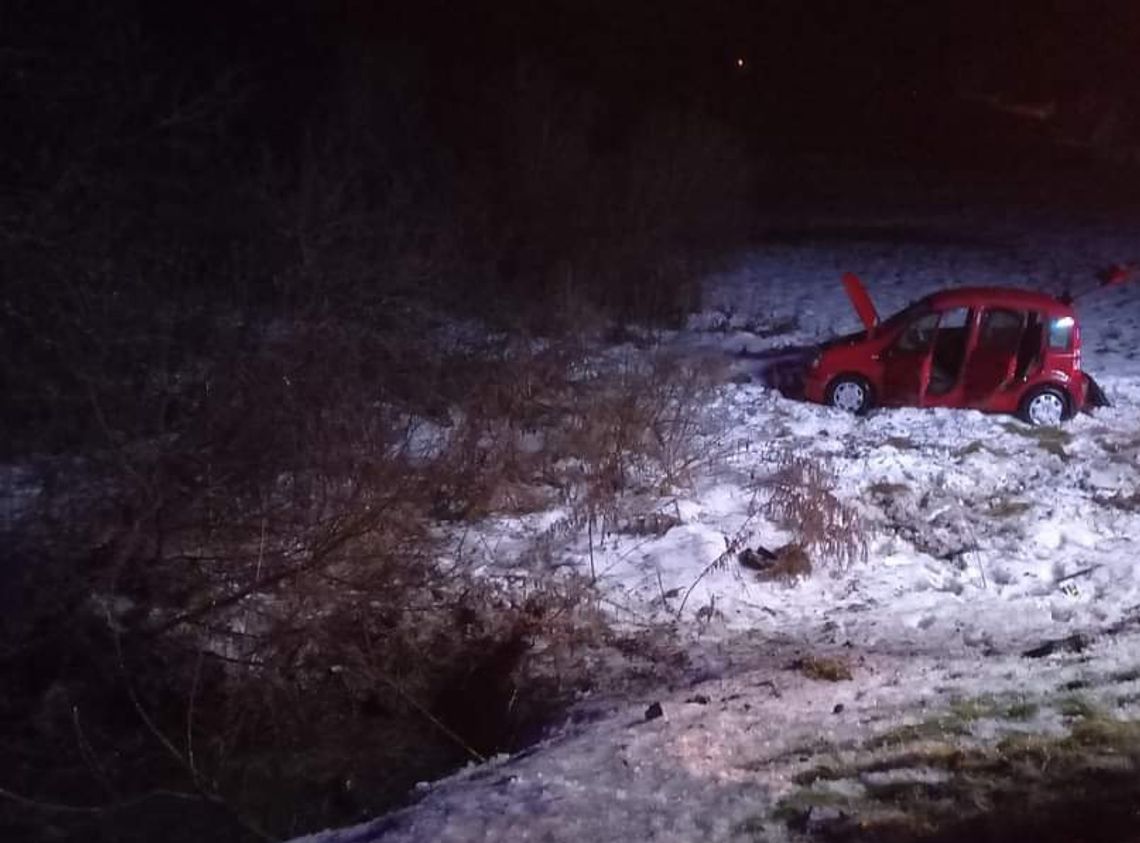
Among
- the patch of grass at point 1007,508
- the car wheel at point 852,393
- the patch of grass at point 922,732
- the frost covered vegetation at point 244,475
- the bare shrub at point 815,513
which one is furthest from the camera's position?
the car wheel at point 852,393

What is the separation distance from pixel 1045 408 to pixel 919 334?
135 cm

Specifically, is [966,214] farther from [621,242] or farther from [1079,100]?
[1079,100]

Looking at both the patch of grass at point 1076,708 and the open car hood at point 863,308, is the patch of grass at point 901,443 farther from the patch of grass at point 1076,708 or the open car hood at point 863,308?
the patch of grass at point 1076,708

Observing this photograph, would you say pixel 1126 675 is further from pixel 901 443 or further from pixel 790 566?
pixel 901 443

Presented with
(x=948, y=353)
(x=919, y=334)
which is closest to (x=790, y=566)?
(x=919, y=334)

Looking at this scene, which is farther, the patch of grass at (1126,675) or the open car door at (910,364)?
the open car door at (910,364)

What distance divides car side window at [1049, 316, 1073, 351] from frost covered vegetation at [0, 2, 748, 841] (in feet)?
10.6

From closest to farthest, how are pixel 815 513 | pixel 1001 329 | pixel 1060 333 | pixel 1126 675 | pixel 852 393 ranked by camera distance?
pixel 1126 675
pixel 815 513
pixel 1060 333
pixel 1001 329
pixel 852 393

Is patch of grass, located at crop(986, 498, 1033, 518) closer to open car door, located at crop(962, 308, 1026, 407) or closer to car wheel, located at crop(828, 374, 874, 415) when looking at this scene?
open car door, located at crop(962, 308, 1026, 407)

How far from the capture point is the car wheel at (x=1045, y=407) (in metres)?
14.3

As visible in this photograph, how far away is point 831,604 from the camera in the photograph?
11.1 m

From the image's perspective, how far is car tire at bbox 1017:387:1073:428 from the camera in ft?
A: 47.1

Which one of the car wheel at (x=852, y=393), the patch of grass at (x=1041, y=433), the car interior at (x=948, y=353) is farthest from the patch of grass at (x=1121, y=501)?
the car wheel at (x=852, y=393)

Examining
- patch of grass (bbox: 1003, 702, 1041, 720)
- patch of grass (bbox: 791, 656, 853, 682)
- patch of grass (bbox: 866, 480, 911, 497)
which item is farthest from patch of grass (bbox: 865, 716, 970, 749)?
patch of grass (bbox: 866, 480, 911, 497)
